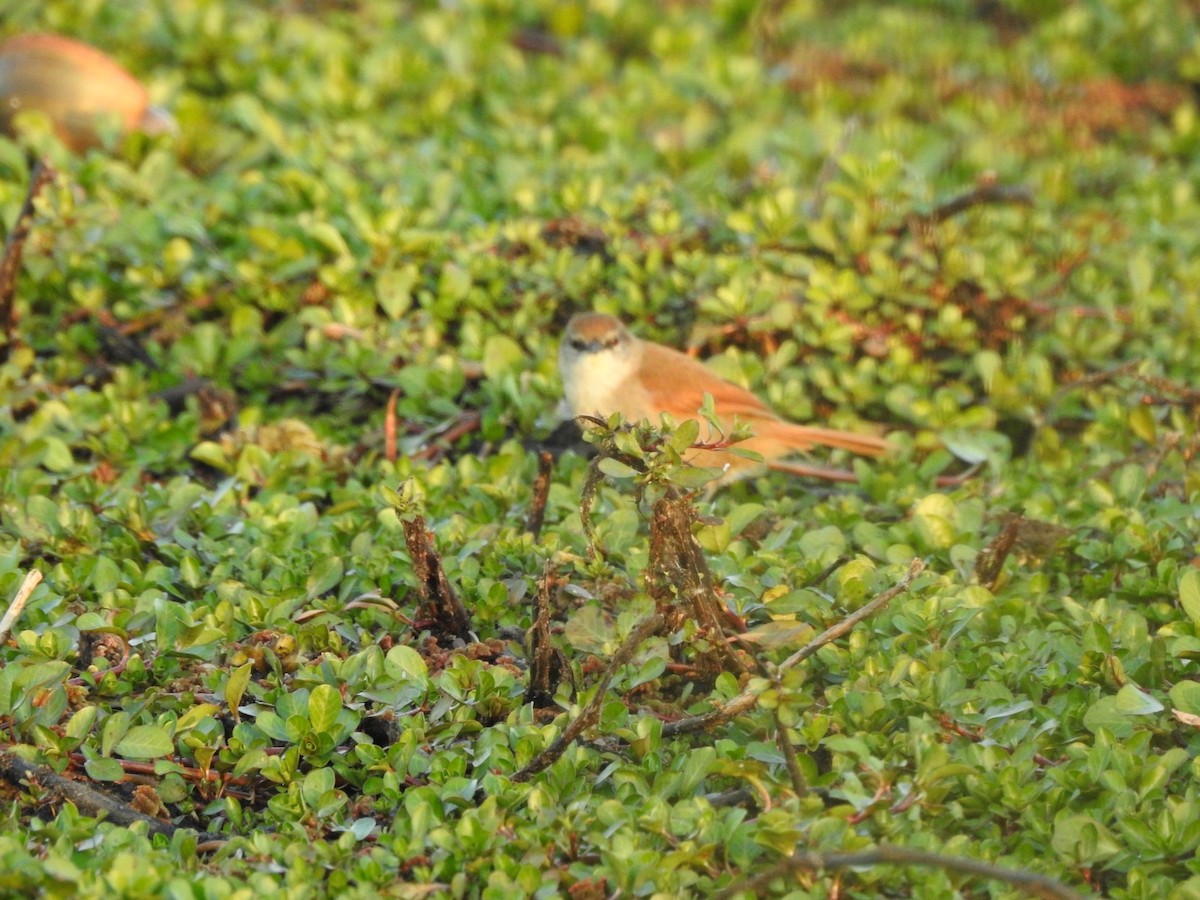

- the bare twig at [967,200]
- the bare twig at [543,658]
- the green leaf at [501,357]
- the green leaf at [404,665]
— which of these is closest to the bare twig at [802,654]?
the bare twig at [543,658]

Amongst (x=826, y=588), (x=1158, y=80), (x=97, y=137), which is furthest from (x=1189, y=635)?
(x=1158, y=80)

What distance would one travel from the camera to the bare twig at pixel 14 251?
5242 millimetres

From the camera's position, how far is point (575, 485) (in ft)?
15.8

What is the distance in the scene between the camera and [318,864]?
10.1ft

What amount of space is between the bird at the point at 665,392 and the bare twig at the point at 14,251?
200 centimetres

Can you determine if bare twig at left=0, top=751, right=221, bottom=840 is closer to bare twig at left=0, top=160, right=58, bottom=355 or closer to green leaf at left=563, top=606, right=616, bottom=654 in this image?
green leaf at left=563, top=606, right=616, bottom=654

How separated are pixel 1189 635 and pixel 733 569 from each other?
46.6 inches

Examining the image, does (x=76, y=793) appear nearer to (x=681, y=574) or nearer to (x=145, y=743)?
(x=145, y=743)

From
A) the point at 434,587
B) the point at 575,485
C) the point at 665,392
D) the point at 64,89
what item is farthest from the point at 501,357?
the point at 64,89

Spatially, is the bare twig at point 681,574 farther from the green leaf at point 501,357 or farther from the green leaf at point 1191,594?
the green leaf at point 501,357

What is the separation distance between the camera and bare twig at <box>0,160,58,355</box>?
524 centimetres

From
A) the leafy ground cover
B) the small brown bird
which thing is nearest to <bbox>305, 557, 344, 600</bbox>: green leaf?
the leafy ground cover

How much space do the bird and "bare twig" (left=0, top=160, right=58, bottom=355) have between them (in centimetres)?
200

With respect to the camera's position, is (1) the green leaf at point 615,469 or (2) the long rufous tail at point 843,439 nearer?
(1) the green leaf at point 615,469
